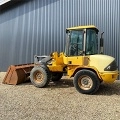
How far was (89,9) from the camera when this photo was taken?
1386 centimetres

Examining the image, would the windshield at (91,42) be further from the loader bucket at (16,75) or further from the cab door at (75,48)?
the loader bucket at (16,75)

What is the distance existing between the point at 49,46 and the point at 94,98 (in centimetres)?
625

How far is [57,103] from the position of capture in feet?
27.6

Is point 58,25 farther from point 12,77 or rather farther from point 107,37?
point 12,77

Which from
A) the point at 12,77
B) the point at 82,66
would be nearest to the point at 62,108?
the point at 82,66

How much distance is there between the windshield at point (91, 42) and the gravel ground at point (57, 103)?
58.3 inches

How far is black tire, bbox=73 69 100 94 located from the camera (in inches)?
380

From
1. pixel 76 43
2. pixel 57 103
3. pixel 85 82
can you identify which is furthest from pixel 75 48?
pixel 57 103

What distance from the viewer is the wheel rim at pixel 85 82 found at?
978cm

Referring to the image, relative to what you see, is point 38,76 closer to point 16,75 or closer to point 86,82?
point 16,75

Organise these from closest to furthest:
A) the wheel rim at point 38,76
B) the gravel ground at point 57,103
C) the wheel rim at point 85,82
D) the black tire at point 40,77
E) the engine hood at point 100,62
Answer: the gravel ground at point 57,103 → the engine hood at point 100,62 → the wheel rim at point 85,82 → the black tire at point 40,77 → the wheel rim at point 38,76

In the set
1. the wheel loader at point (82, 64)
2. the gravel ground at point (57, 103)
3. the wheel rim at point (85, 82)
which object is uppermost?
the wheel loader at point (82, 64)

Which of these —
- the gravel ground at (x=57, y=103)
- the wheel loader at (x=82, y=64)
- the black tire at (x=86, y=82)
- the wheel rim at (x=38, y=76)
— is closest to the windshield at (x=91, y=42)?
the wheel loader at (x=82, y=64)

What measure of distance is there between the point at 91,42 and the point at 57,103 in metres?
2.92
